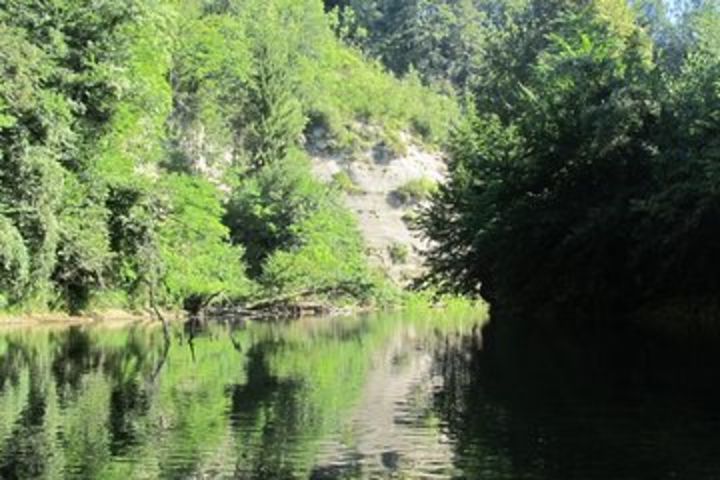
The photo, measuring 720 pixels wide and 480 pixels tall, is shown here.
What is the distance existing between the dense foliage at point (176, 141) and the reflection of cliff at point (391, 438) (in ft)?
42.2

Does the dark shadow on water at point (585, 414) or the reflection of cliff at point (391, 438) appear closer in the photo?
the reflection of cliff at point (391, 438)

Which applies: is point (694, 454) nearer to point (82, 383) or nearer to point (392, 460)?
point (392, 460)

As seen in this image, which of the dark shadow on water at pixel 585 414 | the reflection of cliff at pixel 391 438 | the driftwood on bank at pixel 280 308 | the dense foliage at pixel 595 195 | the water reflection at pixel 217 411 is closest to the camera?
the reflection of cliff at pixel 391 438

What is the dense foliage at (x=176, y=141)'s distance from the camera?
1299 inches

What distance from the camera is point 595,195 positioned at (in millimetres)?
42938

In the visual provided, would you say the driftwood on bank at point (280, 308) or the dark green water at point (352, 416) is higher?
the driftwood on bank at point (280, 308)

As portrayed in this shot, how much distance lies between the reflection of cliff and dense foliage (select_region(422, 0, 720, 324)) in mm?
16613

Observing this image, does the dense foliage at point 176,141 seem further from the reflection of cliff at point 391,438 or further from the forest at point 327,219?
the reflection of cliff at point 391,438

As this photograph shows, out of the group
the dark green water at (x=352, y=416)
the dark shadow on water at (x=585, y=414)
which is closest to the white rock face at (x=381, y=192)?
the dark green water at (x=352, y=416)

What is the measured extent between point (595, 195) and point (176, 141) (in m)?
48.1

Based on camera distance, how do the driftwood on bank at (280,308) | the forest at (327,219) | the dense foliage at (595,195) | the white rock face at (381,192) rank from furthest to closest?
1. the white rock face at (381,192)
2. the driftwood on bank at (280,308)
3. the dense foliage at (595,195)
4. the forest at (327,219)

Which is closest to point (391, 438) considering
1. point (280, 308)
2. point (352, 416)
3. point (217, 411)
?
point (352, 416)

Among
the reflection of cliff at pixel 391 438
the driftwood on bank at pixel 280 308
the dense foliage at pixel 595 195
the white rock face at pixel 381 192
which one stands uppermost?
the white rock face at pixel 381 192

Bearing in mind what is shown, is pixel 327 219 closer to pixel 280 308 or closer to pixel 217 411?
pixel 280 308
